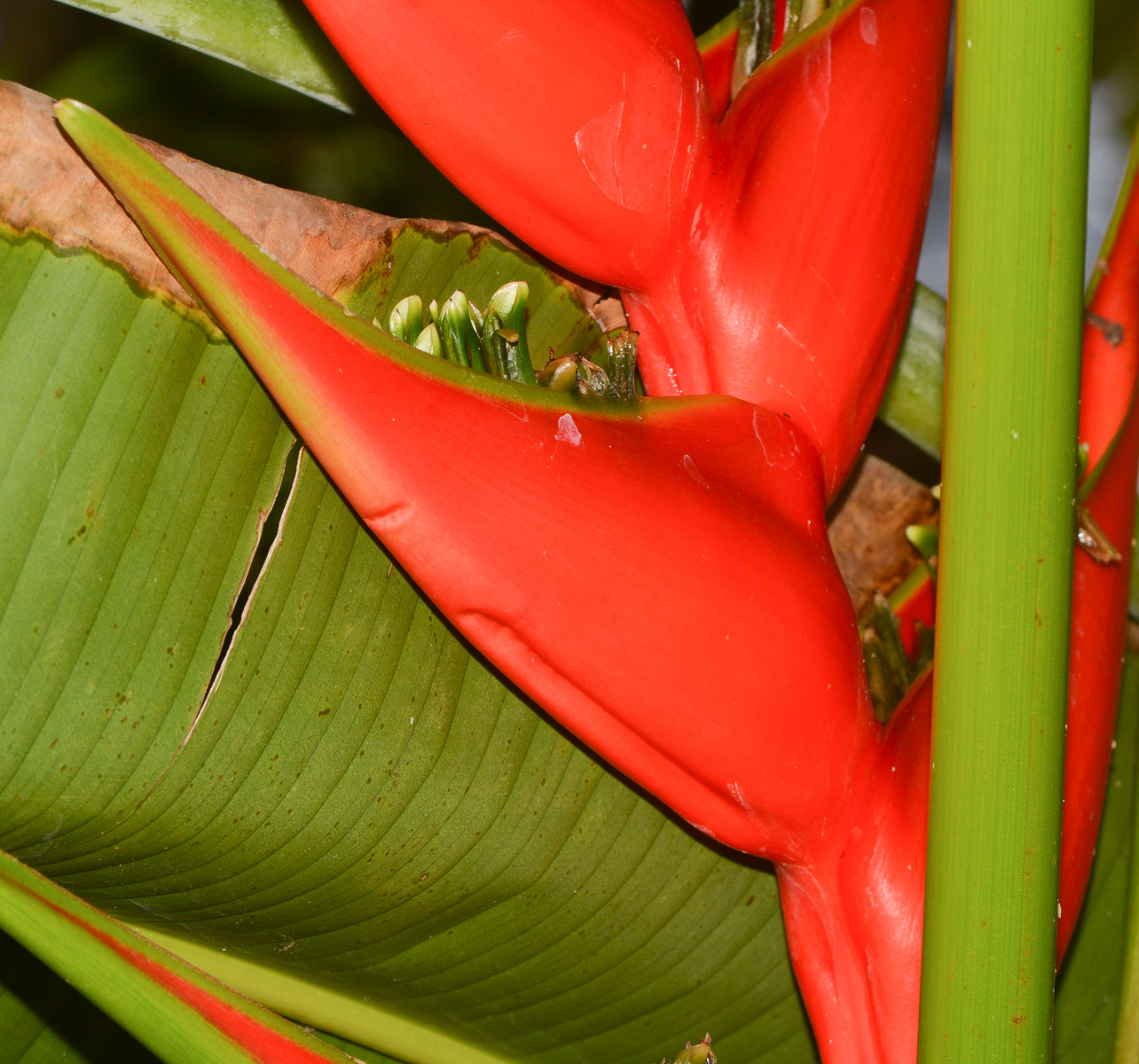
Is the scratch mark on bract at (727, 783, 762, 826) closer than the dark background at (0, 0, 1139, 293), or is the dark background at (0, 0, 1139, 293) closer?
the scratch mark on bract at (727, 783, 762, 826)

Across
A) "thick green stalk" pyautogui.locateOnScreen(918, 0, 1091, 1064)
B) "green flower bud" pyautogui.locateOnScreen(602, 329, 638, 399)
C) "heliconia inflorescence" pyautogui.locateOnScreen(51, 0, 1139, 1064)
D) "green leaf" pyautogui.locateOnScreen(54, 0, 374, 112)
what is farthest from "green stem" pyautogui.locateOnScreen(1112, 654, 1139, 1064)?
"green leaf" pyautogui.locateOnScreen(54, 0, 374, 112)

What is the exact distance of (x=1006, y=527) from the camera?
1.04 ft

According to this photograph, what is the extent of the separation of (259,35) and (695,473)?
1.02ft

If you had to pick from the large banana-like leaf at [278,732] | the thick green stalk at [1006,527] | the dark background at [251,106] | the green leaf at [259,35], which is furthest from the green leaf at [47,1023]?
the dark background at [251,106]

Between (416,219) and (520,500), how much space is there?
0.19 metres

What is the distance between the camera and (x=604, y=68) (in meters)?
0.38

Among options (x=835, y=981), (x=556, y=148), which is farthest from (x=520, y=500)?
(x=835, y=981)

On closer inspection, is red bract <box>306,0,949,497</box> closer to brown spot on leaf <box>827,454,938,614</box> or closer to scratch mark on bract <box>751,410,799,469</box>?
scratch mark on bract <box>751,410,799,469</box>

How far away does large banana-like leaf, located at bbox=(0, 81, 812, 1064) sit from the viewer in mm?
389

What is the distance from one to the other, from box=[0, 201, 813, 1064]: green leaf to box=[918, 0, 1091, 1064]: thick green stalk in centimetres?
16

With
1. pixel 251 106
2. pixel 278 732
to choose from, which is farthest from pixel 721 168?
pixel 251 106

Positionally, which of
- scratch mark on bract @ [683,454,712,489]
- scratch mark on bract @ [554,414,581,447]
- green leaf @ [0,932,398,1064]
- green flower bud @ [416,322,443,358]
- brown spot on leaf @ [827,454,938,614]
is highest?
green flower bud @ [416,322,443,358]

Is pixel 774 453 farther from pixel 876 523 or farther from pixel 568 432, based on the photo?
pixel 876 523

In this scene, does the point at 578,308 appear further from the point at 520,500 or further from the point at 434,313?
the point at 520,500
